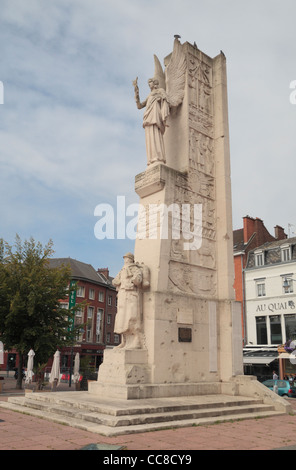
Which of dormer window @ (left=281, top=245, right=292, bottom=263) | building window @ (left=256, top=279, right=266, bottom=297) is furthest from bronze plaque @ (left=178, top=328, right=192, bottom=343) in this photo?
building window @ (left=256, top=279, right=266, bottom=297)

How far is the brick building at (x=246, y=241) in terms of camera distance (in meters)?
39.2

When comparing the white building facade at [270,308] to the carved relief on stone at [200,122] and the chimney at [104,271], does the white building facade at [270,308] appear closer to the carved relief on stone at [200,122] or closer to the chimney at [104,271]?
the carved relief on stone at [200,122]

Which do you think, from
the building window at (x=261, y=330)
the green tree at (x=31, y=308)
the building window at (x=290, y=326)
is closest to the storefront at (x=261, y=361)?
the building window at (x=261, y=330)

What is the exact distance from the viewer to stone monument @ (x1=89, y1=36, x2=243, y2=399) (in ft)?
37.1

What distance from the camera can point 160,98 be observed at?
1356 centimetres

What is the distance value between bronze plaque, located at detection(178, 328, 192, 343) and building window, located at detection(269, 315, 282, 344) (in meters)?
25.1

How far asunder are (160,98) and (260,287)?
2727cm

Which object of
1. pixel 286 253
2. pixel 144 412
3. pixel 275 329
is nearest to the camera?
pixel 144 412

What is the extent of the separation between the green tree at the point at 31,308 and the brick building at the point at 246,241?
63.7ft

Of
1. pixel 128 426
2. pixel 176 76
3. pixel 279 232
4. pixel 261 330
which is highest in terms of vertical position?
pixel 279 232

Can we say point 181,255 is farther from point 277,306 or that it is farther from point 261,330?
point 261,330

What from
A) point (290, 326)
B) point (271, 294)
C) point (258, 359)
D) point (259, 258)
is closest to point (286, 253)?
point (259, 258)
